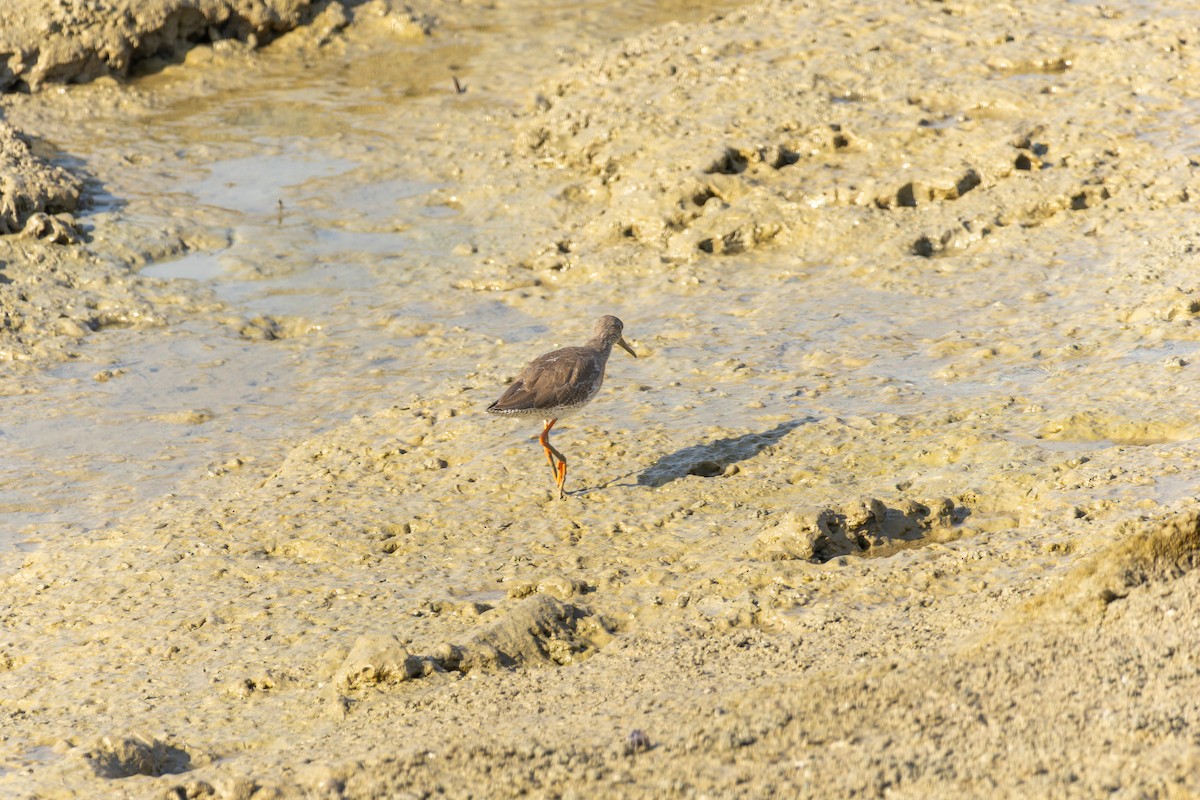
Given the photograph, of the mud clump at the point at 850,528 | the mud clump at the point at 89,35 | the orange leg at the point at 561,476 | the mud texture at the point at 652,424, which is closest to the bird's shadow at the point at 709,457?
the mud texture at the point at 652,424

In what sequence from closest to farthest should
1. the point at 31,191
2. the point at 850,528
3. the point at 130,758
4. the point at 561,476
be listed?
the point at 130,758 < the point at 850,528 < the point at 561,476 < the point at 31,191

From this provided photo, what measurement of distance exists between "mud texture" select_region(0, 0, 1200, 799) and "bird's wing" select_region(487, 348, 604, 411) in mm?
389

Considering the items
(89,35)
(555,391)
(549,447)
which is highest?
(89,35)

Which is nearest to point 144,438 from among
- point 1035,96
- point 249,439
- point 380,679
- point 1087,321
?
point 249,439

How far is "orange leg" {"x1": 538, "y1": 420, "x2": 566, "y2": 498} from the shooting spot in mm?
6363

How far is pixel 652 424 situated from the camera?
704 centimetres

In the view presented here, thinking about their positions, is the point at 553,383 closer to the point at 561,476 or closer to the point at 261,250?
the point at 561,476

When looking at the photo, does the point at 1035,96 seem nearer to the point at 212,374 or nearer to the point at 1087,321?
the point at 1087,321

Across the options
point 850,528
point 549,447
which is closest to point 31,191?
point 549,447

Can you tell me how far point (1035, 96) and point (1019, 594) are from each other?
21.4 feet

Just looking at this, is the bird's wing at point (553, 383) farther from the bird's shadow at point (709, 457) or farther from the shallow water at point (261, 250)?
the shallow water at point (261, 250)

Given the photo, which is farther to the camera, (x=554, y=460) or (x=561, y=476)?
(x=554, y=460)

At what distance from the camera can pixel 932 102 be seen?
10344mm

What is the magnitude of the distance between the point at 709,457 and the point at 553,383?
880 mm
